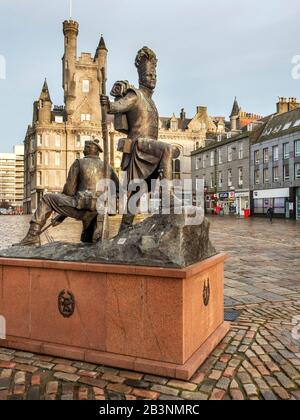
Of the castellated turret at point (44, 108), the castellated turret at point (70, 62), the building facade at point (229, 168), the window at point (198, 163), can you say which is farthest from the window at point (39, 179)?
the window at point (198, 163)

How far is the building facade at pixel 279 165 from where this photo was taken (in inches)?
1480

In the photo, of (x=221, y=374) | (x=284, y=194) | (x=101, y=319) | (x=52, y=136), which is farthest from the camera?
(x=52, y=136)

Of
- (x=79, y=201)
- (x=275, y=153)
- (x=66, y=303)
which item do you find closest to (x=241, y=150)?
(x=275, y=153)

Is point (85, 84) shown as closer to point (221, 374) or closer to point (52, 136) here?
point (52, 136)

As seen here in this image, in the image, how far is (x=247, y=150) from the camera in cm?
4569

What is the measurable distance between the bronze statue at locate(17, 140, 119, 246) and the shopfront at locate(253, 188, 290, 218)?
3658cm

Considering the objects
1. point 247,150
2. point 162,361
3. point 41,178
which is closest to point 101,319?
point 162,361

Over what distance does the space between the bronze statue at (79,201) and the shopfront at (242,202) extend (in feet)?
140

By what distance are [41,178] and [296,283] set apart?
6215cm

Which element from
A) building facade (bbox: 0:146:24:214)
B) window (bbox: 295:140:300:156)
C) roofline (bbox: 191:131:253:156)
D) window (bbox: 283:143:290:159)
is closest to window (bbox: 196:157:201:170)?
roofline (bbox: 191:131:253:156)

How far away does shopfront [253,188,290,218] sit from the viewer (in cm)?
3916

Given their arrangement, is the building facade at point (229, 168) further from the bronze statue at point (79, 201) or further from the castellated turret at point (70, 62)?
the bronze statue at point (79, 201)

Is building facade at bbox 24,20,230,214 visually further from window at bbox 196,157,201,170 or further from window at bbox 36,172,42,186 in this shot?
window at bbox 196,157,201,170
